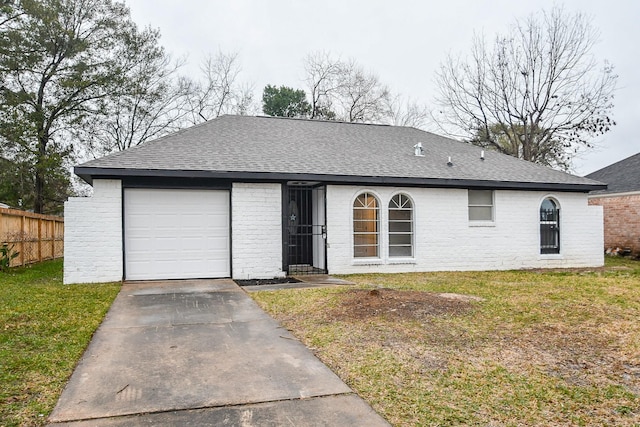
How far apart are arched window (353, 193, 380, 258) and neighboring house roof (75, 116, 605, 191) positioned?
0.67 m

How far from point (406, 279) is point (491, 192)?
4386 millimetres

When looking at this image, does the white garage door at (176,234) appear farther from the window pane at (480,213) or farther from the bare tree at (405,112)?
the bare tree at (405,112)

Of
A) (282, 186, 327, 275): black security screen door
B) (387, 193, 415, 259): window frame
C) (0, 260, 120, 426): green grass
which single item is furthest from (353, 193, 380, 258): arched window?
(0, 260, 120, 426): green grass

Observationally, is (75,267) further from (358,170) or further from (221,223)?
(358,170)

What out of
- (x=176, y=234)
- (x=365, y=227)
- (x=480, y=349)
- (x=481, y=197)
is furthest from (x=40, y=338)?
(x=481, y=197)

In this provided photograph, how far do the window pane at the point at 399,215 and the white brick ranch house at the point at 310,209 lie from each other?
0.12 feet

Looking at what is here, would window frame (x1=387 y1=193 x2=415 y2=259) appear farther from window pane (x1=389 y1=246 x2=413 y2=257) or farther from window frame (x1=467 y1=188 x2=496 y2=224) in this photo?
window frame (x1=467 y1=188 x2=496 y2=224)

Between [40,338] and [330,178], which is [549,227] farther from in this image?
[40,338]

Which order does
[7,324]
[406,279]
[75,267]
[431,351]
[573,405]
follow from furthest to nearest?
1. [406,279]
2. [75,267]
3. [7,324]
4. [431,351]
5. [573,405]

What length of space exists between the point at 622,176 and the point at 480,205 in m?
11.3

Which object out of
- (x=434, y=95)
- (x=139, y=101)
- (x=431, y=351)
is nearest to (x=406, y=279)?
(x=431, y=351)

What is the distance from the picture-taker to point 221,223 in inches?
432

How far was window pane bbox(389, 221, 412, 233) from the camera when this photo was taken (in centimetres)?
1222

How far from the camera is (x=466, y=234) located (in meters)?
12.7
